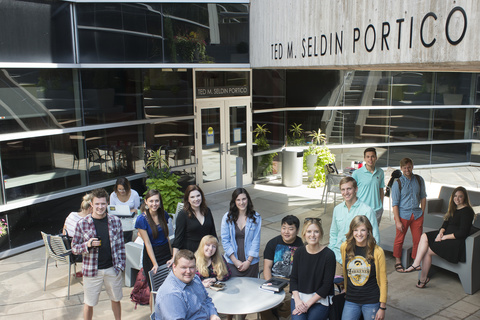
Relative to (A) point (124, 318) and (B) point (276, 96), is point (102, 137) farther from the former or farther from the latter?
(B) point (276, 96)

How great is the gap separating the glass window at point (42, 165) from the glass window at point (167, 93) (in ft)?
5.98

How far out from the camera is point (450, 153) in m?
15.1

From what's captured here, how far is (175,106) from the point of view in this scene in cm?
1074

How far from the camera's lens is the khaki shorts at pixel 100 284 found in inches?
209

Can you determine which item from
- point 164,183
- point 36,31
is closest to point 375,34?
point 164,183

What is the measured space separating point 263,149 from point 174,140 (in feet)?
9.75

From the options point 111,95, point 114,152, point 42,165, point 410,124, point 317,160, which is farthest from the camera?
point 410,124

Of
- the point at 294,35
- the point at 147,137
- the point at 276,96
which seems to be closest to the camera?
the point at 294,35

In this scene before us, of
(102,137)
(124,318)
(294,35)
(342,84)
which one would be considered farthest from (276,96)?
(124,318)

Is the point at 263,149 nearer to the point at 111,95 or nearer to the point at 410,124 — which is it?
the point at 111,95

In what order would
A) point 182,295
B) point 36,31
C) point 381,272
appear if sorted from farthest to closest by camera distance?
1. point 36,31
2. point 381,272
3. point 182,295

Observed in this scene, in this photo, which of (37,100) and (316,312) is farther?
(37,100)

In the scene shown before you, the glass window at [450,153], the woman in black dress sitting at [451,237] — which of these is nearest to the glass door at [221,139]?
the woman in black dress sitting at [451,237]

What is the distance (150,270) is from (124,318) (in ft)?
3.07
